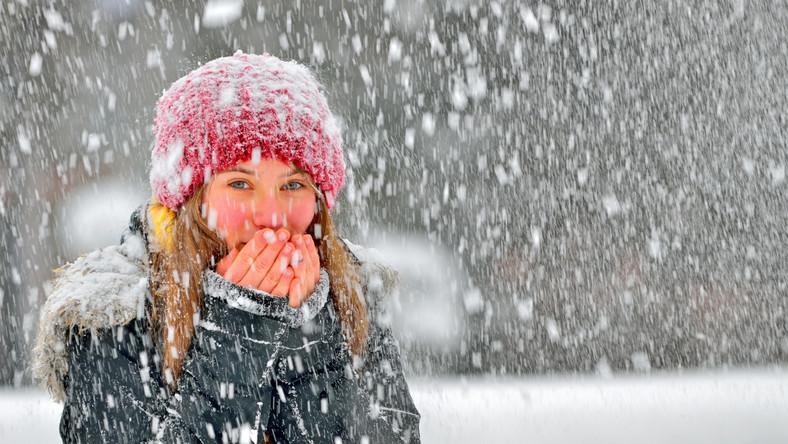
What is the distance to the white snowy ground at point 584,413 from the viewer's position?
2.67 metres

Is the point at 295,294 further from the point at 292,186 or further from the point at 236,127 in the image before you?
the point at 236,127

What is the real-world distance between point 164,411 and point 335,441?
0.29 m

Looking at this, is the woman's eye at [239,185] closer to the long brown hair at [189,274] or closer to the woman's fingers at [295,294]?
the long brown hair at [189,274]

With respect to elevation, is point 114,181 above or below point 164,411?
above

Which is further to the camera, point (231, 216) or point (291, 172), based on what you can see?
point (291, 172)

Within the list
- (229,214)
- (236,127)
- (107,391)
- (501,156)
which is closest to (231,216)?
(229,214)

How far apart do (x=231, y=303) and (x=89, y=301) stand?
9.1 inches

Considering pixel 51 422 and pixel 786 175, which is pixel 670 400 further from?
pixel 51 422

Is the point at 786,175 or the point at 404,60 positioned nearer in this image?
the point at 404,60

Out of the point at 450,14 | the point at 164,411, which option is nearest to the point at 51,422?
the point at 164,411

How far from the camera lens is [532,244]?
3838mm

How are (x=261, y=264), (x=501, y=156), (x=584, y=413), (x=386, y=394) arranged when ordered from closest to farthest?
(x=261, y=264)
(x=386, y=394)
(x=584, y=413)
(x=501, y=156)

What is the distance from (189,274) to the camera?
114cm

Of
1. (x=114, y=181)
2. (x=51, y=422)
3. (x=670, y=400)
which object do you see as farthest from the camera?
(x=114, y=181)
